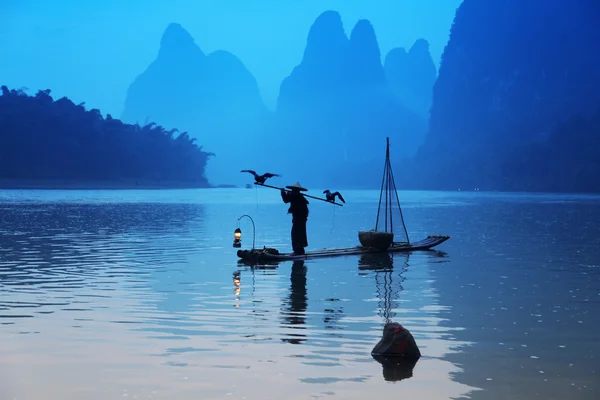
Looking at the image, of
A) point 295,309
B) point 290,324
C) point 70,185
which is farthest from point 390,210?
point 70,185

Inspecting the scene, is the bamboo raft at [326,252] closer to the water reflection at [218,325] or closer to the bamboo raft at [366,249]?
the bamboo raft at [366,249]

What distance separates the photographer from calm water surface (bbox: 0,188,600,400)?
10508 mm

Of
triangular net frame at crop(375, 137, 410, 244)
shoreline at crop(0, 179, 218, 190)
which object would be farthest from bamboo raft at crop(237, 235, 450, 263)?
shoreline at crop(0, 179, 218, 190)

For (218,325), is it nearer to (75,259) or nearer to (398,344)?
(398,344)

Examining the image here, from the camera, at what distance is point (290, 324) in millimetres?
14836

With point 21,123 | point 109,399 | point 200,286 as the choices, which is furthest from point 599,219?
point 21,123

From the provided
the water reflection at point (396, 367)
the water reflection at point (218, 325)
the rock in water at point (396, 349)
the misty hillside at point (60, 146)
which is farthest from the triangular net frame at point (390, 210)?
the misty hillside at point (60, 146)

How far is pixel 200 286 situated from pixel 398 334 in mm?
9359

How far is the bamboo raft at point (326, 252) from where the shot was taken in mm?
25359

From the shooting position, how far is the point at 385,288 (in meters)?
20.1

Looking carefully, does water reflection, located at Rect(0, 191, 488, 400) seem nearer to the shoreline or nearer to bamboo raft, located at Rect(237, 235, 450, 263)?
bamboo raft, located at Rect(237, 235, 450, 263)

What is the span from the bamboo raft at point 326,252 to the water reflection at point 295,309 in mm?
1807

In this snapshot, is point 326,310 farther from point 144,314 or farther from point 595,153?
point 595,153

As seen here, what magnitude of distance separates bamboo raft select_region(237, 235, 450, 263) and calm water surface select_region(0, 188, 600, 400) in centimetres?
38
